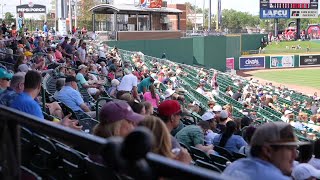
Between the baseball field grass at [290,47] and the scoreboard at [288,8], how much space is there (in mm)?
3739

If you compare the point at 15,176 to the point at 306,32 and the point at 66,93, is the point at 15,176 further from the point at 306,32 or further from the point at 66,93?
the point at 306,32

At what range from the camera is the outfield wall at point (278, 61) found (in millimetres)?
50656

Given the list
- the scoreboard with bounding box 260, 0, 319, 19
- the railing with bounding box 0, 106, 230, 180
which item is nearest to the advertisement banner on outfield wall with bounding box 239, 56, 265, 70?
the scoreboard with bounding box 260, 0, 319, 19

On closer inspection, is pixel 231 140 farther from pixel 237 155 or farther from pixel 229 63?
pixel 229 63

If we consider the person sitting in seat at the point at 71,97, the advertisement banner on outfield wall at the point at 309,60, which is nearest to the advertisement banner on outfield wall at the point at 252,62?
the advertisement banner on outfield wall at the point at 309,60

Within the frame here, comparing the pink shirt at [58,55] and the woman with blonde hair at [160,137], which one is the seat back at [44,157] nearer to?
the woman with blonde hair at [160,137]

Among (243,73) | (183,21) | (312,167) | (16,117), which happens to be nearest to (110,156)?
(16,117)

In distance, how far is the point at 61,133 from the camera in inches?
69.6

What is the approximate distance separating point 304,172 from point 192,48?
3613 centimetres

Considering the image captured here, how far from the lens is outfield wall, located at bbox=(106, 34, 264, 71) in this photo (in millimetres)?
36969

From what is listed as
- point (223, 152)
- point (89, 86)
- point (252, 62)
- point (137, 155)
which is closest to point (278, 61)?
point (252, 62)

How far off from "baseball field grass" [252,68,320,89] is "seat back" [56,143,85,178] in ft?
130

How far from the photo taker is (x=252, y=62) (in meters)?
51.3

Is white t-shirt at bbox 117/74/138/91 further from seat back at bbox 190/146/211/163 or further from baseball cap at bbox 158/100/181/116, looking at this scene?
baseball cap at bbox 158/100/181/116
